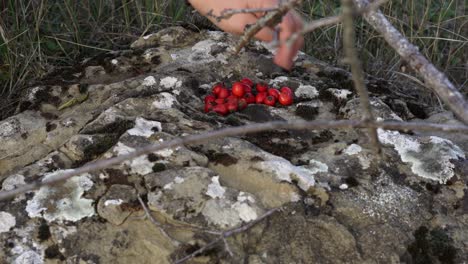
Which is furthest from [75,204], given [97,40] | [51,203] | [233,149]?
[97,40]

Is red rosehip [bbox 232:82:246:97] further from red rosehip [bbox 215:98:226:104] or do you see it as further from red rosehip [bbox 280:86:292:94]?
red rosehip [bbox 280:86:292:94]

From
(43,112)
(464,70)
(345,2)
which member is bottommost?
(464,70)

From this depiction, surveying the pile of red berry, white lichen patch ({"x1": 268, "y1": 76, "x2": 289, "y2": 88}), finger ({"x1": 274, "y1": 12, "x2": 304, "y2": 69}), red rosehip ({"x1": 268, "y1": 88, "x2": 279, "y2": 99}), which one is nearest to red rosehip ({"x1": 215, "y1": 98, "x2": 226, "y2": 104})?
the pile of red berry

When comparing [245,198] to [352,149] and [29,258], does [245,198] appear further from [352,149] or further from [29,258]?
[29,258]

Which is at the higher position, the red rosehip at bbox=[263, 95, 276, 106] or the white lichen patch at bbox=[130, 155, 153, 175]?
the white lichen patch at bbox=[130, 155, 153, 175]

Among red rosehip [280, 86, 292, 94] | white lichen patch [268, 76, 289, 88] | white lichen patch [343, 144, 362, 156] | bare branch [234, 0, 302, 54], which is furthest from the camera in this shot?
white lichen patch [268, 76, 289, 88]

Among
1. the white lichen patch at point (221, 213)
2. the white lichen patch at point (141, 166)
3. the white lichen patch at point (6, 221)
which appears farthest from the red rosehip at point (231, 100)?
the white lichen patch at point (6, 221)

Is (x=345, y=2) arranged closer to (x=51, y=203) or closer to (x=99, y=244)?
(x=99, y=244)
